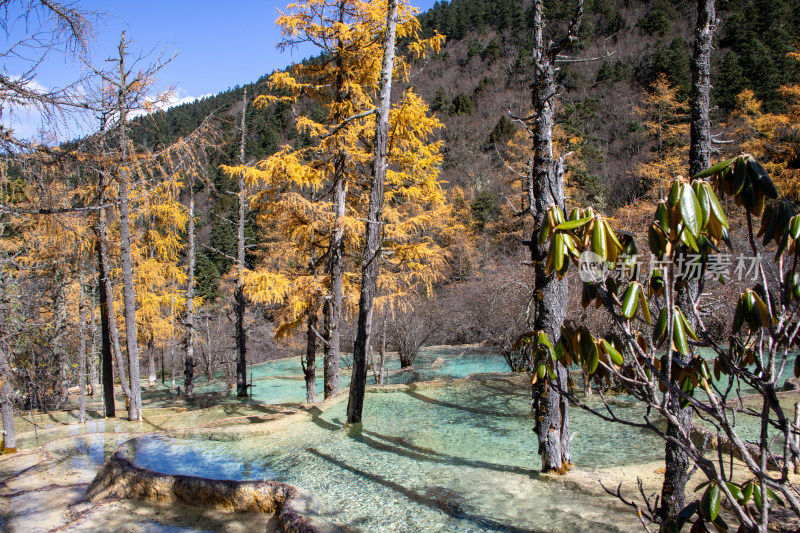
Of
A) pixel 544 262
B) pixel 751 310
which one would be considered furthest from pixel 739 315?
pixel 544 262

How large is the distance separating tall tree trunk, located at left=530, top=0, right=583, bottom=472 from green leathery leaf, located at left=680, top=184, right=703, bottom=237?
144 inches

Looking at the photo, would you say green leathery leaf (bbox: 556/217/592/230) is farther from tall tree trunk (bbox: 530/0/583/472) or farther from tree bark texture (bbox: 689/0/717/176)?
tall tree trunk (bbox: 530/0/583/472)

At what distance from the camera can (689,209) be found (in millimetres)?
1832

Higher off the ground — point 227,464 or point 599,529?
point 599,529

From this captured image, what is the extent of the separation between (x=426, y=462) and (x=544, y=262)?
120 inches

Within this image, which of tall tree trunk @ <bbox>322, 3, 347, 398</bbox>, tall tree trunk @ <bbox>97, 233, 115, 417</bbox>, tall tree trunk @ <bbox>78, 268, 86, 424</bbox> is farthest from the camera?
tall tree trunk @ <bbox>97, 233, 115, 417</bbox>

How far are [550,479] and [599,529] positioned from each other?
1.31 m

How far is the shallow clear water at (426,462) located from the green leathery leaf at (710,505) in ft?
9.30

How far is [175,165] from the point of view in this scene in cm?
935

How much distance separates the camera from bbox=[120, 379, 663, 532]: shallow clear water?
15.0 ft

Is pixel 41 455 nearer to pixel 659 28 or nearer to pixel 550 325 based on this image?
pixel 550 325

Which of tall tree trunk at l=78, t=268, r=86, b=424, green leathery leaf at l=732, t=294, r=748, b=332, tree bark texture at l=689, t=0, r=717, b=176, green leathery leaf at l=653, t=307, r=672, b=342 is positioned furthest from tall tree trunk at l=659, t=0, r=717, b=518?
tall tree trunk at l=78, t=268, r=86, b=424

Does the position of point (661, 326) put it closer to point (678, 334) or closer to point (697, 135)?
point (678, 334)

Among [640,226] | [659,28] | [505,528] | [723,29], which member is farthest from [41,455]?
[659,28]
